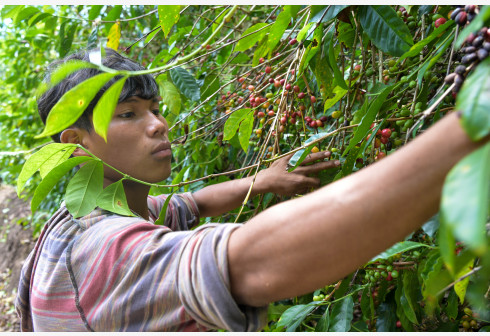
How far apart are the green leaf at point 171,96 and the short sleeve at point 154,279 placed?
2.46ft

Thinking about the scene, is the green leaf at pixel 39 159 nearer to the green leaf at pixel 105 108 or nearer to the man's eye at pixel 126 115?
the man's eye at pixel 126 115

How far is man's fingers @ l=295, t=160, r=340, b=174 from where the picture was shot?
1.25 meters

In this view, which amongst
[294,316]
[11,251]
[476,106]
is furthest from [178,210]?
[11,251]

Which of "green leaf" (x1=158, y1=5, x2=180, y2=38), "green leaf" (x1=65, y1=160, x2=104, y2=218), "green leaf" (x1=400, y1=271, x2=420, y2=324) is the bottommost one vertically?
"green leaf" (x1=400, y1=271, x2=420, y2=324)

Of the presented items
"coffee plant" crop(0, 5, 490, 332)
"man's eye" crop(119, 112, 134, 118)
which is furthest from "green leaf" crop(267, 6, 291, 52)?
"man's eye" crop(119, 112, 134, 118)

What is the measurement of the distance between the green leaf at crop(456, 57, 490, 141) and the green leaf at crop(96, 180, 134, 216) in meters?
0.77

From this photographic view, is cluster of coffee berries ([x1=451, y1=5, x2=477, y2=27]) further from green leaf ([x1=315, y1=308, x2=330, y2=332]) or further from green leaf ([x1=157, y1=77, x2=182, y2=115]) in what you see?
green leaf ([x1=157, y1=77, x2=182, y2=115])

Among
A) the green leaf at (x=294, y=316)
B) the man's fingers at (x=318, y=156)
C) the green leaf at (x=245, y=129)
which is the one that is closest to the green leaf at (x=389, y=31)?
the man's fingers at (x=318, y=156)

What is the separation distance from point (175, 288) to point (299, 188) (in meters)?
0.71

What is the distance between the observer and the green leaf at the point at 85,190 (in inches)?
40.4

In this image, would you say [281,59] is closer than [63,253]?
No

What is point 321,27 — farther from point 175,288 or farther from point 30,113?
point 30,113
